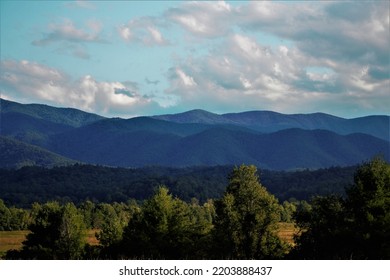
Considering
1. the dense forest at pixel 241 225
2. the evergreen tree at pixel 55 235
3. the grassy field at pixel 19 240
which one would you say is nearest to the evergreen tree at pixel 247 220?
the dense forest at pixel 241 225

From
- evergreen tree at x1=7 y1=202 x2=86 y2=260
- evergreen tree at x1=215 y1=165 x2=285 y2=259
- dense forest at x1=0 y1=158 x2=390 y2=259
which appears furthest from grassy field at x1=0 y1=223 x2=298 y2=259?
dense forest at x1=0 y1=158 x2=390 y2=259

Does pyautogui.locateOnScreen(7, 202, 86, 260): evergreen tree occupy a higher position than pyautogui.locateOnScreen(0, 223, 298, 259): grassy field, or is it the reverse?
pyautogui.locateOnScreen(7, 202, 86, 260): evergreen tree

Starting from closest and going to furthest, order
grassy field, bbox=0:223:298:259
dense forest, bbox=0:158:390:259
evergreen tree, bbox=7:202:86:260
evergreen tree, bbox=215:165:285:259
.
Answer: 1. dense forest, bbox=0:158:390:259
2. evergreen tree, bbox=215:165:285:259
3. evergreen tree, bbox=7:202:86:260
4. grassy field, bbox=0:223:298:259

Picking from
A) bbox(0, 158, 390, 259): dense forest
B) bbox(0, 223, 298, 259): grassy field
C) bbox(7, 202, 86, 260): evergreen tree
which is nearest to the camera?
bbox(0, 158, 390, 259): dense forest

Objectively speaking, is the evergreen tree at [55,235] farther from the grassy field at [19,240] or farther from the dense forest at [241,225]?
the grassy field at [19,240]

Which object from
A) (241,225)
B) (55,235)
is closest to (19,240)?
(55,235)

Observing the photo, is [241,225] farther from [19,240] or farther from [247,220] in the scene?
[19,240]

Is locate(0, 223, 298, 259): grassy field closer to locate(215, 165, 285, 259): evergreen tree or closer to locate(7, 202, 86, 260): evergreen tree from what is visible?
locate(7, 202, 86, 260): evergreen tree

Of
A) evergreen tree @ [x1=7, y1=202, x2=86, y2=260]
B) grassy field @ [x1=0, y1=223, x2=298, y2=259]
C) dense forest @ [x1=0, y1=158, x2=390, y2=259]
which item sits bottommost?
grassy field @ [x1=0, y1=223, x2=298, y2=259]

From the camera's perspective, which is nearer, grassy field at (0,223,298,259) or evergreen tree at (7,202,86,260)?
evergreen tree at (7,202,86,260)

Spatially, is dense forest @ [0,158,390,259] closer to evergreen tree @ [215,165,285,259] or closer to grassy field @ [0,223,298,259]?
evergreen tree @ [215,165,285,259]

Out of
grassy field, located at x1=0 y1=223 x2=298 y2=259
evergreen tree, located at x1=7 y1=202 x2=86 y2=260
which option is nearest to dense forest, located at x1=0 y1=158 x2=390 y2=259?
evergreen tree, located at x1=7 y1=202 x2=86 y2=260

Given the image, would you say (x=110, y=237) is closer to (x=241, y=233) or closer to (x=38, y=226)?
(x=38, y=226)
